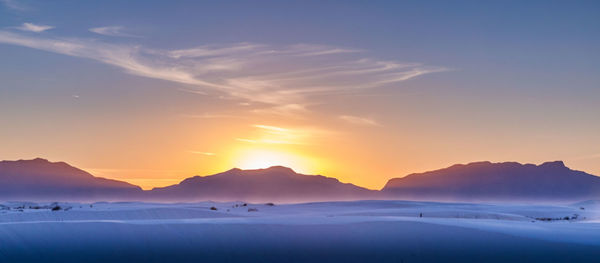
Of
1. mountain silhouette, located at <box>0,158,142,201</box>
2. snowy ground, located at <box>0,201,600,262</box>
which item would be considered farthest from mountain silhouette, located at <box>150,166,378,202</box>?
snowy ground, located at <box>0,201,600,262</box>

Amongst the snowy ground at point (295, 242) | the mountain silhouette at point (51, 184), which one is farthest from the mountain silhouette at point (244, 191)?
the snowy ground at point (295, 242)

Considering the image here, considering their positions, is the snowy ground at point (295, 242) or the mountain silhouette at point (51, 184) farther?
the mountain silhouette at point (51, 184)

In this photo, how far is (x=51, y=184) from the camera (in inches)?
7077

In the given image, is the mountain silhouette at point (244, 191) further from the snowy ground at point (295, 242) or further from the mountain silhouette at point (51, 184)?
the snowy ground at point (295, 242)

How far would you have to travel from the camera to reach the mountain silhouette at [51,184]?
6649 inches

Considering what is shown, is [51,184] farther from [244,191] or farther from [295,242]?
[295,242]

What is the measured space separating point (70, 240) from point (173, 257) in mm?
2852

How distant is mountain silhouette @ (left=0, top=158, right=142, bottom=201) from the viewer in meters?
169

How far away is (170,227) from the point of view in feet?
48.1

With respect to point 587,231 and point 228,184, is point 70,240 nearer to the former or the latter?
point 587,231

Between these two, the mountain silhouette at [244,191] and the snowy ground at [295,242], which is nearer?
the snowy ground at [295,242]

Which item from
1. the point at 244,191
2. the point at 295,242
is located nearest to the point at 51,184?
the point at 244,191

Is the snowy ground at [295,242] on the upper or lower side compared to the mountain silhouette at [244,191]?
lower

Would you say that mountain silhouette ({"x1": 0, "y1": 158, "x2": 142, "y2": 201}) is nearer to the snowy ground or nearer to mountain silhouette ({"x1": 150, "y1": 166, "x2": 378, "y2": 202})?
mountain silhouette ({"x1": 150, "y1": 166, "x2": 378, "y2": 202})
